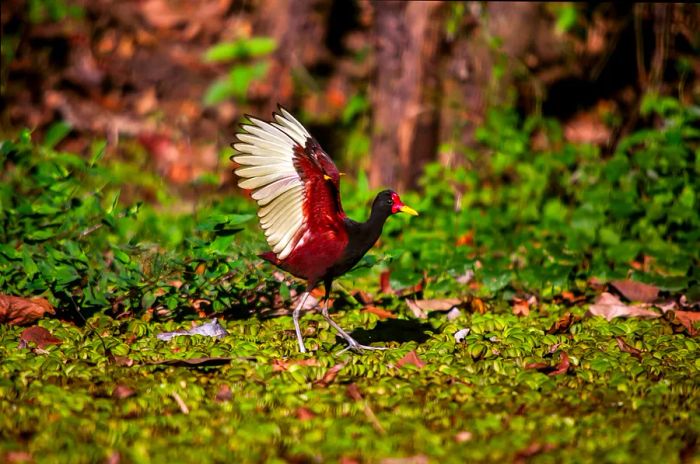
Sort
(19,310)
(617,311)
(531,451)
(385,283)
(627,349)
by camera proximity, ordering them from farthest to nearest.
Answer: (385,283)
(617,311)
(19,310)
(627,349)
(531,451)

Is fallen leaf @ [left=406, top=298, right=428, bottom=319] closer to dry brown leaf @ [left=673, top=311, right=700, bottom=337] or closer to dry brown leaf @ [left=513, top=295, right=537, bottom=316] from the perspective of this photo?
dry brown leaf @ [left=513, top=295, right=537, bottom=316]

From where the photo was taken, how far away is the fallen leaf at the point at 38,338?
14.2 feet

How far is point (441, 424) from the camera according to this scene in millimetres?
3438

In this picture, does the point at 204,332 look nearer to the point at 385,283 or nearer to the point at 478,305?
the point at 385,283

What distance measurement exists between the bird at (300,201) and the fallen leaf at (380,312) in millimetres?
780

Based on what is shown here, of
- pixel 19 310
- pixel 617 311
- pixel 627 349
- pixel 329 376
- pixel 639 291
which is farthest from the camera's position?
pixel 639 291

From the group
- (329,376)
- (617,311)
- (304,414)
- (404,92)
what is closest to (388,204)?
(329,376)

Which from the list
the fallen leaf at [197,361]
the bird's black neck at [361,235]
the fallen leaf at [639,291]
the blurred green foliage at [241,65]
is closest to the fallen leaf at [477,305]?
the fallen leaf at [639,291]

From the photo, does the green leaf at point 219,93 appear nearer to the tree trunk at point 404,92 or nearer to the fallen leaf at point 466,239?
the tree trunk at point 404,92

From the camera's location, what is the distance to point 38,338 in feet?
14.3

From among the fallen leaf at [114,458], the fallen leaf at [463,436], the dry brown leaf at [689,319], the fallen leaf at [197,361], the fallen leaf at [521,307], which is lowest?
the fallen leaf at [521,307]

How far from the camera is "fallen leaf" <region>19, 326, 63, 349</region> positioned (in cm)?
434

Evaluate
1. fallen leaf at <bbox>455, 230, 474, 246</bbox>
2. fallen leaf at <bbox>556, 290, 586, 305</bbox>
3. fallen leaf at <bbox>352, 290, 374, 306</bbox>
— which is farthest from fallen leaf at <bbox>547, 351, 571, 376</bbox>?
fallen leaf at <bbox>455, 230, 474, 246</bbox>

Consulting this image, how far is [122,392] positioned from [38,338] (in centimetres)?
86
